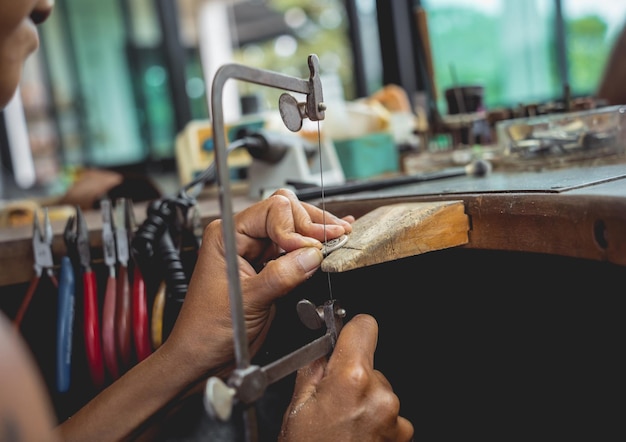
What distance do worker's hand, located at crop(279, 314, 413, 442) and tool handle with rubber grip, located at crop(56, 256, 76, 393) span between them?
0.51 m

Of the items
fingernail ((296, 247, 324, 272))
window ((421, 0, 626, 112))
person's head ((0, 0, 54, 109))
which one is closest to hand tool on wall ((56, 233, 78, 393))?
person's head ((0, 0, 54, 109))

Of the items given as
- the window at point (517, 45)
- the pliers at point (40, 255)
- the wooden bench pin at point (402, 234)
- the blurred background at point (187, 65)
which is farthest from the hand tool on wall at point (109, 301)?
the window at point (517, 45)

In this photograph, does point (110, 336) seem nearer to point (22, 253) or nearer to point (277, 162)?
point (22, 253)

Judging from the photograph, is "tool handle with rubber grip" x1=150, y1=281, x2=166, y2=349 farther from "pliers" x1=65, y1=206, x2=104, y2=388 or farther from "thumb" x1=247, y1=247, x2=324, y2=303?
"thumb" x1=247, y1=247, x2=324, y2=303

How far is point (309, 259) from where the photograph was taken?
2.69ft

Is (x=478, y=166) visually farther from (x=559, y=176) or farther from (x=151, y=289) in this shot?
(x=151, y=289)

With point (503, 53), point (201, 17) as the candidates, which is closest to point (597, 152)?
point (503, 53)

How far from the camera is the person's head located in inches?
29.6

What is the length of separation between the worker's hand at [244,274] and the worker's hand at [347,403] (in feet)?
0.41

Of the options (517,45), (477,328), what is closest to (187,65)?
(517,45)

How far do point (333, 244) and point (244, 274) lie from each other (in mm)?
150

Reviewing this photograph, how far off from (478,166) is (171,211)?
2.14ft

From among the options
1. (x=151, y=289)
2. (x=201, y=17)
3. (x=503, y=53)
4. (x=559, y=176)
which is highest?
(x=201, y=17)

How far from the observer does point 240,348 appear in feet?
2.10
